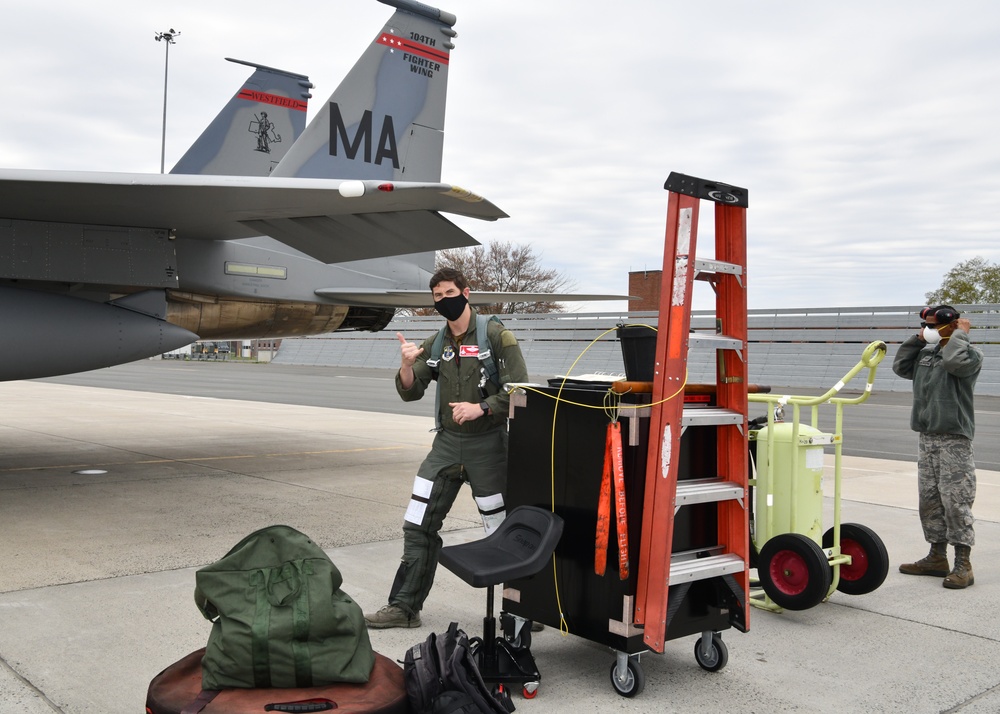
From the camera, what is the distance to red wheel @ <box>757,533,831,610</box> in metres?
4.04

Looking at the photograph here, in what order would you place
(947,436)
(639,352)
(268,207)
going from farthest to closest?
(268,207) < (947,436) < (639,352)

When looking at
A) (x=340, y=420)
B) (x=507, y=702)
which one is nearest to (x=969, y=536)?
(x=507, y=702)

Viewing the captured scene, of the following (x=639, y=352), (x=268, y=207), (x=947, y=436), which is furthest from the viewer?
(x=268, y=207)

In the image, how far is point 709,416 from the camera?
143 inches

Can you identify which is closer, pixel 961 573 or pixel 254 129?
pixel 961 573

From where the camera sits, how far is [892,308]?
3067 cm

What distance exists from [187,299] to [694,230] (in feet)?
25.2

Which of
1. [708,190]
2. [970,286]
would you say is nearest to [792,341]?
[970,286]

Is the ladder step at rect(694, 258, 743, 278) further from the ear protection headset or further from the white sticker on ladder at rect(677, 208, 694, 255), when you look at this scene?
the ear protection headset

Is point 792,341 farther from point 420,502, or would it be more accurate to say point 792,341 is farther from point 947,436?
point 420,502

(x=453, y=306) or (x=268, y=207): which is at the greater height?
(x=268, y=207)

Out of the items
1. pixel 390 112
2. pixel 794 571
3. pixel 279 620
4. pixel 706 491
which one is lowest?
pixel 794 571

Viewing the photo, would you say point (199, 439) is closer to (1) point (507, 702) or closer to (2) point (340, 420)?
(2) point (340, 420)

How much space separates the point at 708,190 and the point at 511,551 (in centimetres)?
175
